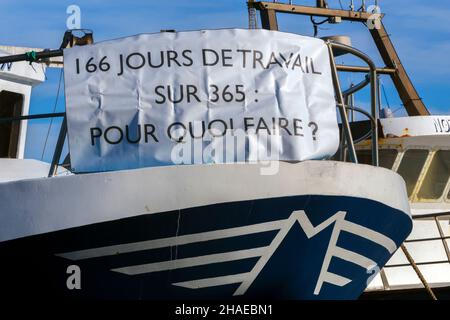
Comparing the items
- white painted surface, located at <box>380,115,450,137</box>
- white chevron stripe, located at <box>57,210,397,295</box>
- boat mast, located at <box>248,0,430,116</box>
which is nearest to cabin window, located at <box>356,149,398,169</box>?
white painted surface, located at <box>380,115,450,137</box>

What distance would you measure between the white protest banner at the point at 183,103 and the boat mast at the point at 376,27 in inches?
403

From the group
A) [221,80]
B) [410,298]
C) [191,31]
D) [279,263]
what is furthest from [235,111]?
[410,298]

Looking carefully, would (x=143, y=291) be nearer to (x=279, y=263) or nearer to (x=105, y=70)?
(x=279, y=263)

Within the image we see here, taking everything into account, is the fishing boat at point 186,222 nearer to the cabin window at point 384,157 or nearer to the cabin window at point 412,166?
the cabin window at point 384,157

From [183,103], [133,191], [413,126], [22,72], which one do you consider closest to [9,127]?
[22,72]

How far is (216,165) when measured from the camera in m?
8.00

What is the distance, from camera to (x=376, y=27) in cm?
1989

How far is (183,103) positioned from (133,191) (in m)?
0.93

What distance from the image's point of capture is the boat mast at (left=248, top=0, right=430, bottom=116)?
18.7 m

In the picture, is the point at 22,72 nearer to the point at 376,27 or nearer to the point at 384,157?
the point at 384,157

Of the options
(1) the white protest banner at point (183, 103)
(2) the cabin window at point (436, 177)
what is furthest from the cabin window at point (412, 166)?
(1) the white protest banner at point (183, 103)

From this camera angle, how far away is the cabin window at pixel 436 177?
16172 mm

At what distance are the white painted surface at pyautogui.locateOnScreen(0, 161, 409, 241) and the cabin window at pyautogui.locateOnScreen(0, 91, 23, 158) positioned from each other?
→ 15.8 feet

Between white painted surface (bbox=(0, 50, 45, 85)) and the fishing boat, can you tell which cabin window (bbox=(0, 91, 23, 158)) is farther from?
the fishing boat
